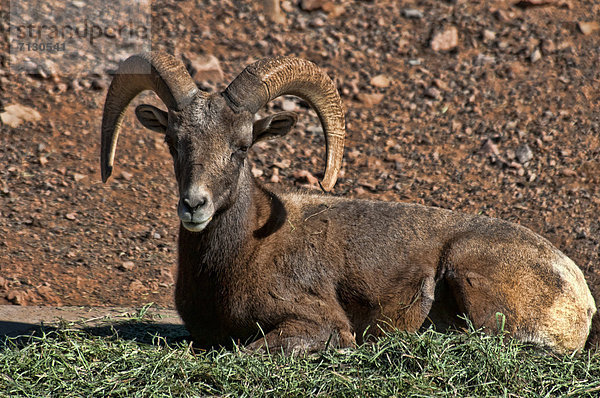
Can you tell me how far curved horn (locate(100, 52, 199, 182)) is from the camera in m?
8.49

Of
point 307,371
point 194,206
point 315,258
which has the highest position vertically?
point 194,206

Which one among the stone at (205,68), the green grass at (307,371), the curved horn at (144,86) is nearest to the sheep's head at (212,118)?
the curved horn at (144,86)

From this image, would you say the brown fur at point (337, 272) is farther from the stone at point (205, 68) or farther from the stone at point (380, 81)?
the stone at point (380, 81)

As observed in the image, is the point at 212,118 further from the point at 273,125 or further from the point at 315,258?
the point at 315,258

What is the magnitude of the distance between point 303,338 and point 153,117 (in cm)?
308

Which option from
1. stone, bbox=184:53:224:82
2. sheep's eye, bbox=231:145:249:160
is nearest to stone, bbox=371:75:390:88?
stone, bbox=184:53:224:82

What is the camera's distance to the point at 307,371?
757 centimetres

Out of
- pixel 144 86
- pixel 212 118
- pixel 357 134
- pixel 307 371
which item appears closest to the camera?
pixel 307 371

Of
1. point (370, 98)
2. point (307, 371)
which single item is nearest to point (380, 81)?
point (370, 98)

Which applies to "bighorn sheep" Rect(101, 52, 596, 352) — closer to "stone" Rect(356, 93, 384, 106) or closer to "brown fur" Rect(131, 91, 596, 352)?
"brown fur" Rect(131, 91, 596, 352)

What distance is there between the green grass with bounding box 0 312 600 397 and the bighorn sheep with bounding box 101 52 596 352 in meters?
0.65

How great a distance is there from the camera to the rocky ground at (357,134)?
13.3 meters

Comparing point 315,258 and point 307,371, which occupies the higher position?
point 315,258

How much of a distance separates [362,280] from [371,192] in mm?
6212
